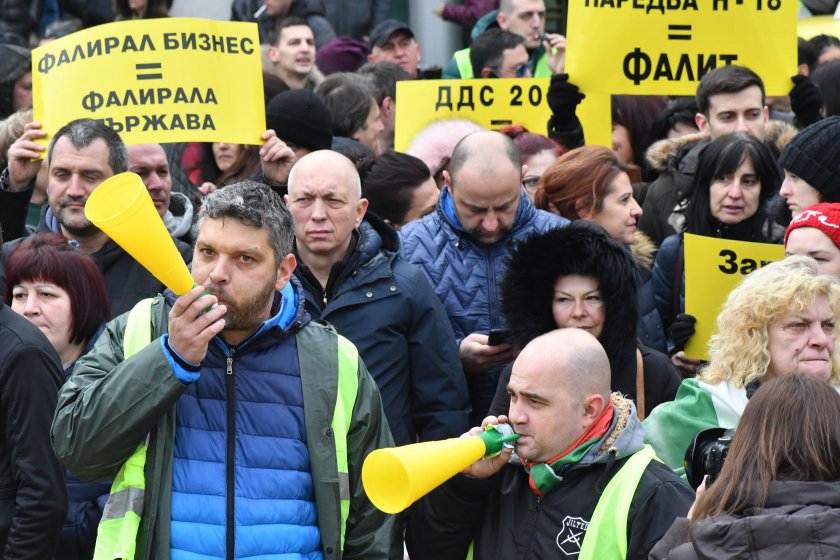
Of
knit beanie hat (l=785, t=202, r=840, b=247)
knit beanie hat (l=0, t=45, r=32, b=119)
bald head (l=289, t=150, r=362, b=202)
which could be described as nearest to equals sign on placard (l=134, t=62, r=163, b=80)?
bald head (l=289, t=150, r=362, b=202)

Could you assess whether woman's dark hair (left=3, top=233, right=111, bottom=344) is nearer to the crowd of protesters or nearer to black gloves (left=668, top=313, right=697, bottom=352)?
the crowd of protesters

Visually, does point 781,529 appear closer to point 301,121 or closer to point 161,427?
point 161,427

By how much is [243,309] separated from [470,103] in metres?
4.56

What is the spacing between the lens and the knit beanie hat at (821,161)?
6.61m

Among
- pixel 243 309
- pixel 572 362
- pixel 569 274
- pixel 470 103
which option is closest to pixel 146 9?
pixel 470 103

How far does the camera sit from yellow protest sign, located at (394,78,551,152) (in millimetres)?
8977

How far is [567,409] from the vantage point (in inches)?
186

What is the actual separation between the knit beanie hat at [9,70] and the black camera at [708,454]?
612 centimetres

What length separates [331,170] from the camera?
246 inches

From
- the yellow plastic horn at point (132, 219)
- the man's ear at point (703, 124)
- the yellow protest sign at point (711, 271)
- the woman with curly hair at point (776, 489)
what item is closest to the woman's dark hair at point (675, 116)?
the man's ear at point (703, 124)

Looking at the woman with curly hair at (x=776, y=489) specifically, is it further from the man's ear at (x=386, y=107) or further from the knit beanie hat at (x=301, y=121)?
the man's ear at (x=386, y=107)

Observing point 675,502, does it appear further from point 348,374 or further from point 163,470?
point 163,470

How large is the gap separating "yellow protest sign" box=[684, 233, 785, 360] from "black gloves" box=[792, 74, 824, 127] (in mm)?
1627

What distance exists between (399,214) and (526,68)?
12.5 feet
